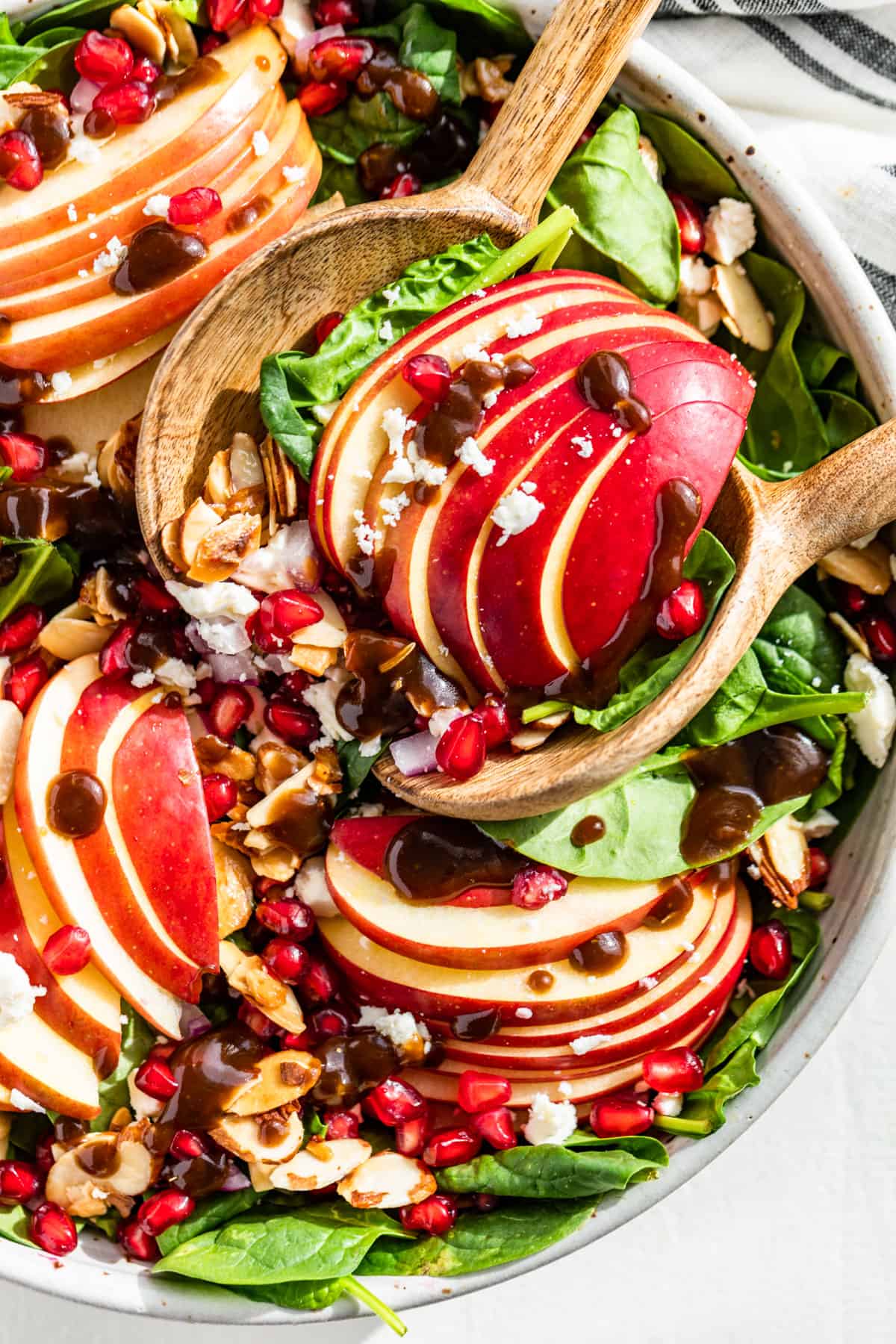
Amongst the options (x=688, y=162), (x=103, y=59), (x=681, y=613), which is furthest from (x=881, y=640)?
(x=103, y=59)

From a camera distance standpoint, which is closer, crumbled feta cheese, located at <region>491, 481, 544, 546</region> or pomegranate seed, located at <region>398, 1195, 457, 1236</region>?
crumbled feta cheese, located at <region>491, 481, 544, 546</region>

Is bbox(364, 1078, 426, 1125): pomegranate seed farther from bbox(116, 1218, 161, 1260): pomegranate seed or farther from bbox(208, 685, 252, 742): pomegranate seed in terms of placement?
bbox(208, 685, 252, 742): pomegranate seed

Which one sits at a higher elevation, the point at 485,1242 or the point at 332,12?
the point at 332,12

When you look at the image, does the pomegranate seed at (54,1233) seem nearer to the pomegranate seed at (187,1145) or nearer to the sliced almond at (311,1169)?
the pomegranate seed at (187,1145)

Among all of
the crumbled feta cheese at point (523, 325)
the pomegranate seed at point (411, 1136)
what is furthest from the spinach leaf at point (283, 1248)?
the crumbled feta cheese at point (523, 325)

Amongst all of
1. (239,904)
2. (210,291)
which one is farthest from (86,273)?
(239,904)

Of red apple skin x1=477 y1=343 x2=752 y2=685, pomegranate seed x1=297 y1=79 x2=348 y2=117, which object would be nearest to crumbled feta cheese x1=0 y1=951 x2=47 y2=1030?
red apple skin x1=477 y1=343 x2=752 y2=685

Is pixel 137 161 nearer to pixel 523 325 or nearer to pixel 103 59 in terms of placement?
pixel 103 59
